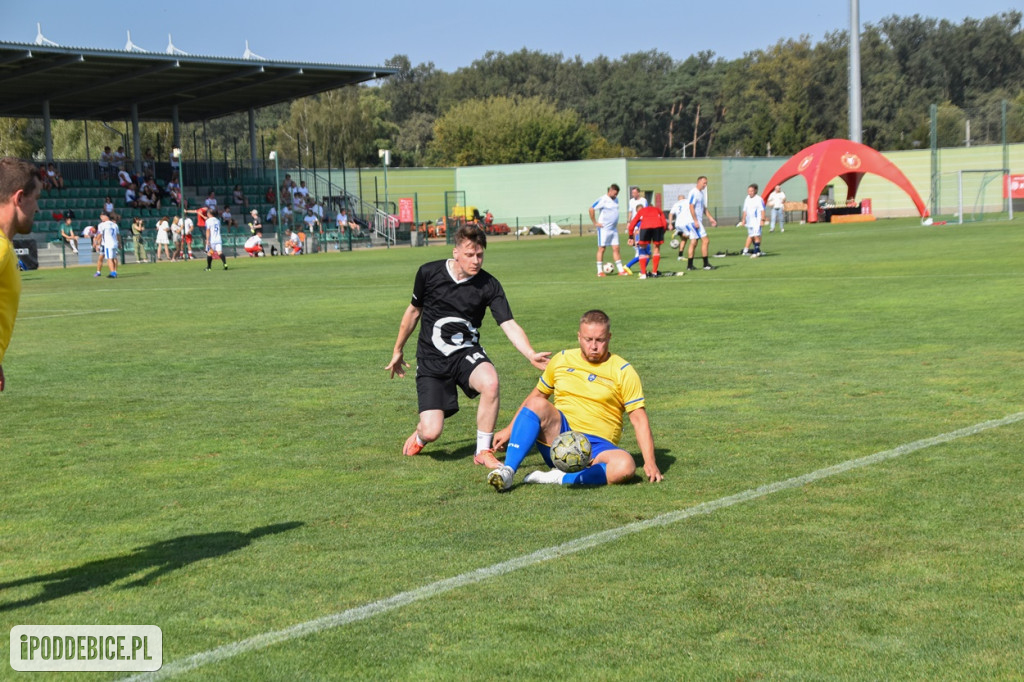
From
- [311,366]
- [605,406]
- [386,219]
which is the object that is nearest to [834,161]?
[386,219]

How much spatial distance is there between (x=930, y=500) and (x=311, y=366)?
322 inches

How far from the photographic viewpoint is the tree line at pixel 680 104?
103 metres

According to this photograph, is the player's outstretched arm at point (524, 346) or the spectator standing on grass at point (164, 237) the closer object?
the player's outstretched arm at point (524, 346)

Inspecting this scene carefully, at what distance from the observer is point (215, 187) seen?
197ft

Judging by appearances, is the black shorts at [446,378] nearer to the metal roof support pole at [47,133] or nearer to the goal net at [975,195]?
the metal roof support pole at [47,133]

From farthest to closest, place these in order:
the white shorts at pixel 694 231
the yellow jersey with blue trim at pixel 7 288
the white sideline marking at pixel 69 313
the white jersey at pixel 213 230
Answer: the white jersey at pixel 213 230 < the white shorts at pixel 694 231 < the white sideline marking at pixel 69 313 < the yellow jersey with blue trim at pixel 7 288

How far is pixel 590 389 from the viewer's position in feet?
24.1

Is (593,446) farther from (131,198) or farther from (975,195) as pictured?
(975,195)

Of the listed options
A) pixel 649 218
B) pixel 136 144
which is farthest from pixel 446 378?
pixel 136 144

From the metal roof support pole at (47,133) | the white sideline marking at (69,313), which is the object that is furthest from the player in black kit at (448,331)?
the metal roof support pole at (47,133)

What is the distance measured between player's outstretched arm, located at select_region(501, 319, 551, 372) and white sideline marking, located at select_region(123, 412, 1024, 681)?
149cm

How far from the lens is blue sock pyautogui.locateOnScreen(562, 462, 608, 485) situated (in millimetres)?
6980

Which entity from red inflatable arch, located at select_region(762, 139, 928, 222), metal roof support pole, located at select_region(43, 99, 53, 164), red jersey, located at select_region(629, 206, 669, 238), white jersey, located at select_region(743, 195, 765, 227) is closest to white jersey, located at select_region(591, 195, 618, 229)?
red jersey, located at select_region(629, 206, 669, 238)

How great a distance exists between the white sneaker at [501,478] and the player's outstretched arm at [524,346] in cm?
72
